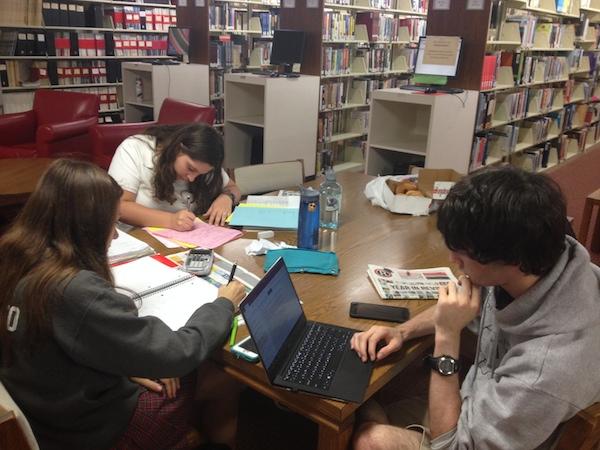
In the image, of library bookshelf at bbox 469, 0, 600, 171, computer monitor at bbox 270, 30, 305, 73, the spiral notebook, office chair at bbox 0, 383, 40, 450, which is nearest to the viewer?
office chair at bbox 0, 383, 40, 450

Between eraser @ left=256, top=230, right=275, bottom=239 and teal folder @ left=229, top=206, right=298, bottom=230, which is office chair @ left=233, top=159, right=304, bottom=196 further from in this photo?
eraser @ left=256, top=230, right=275, bottom=239

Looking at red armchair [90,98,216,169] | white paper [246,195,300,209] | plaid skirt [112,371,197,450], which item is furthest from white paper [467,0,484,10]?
plaid skirt [112,371,197,450]

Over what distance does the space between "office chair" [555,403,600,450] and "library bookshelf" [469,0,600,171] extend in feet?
10.5

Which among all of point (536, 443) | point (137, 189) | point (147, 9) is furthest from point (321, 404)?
point (147, 9)

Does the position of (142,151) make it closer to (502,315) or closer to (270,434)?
(270,434)

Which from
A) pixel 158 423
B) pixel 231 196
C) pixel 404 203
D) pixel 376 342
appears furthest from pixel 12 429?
pixel 404 203

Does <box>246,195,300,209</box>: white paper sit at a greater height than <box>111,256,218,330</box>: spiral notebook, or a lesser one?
greater

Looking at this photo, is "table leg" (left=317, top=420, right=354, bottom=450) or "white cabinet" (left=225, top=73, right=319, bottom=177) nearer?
"table leg" (left=317, top=420, right=354, bottom=450)

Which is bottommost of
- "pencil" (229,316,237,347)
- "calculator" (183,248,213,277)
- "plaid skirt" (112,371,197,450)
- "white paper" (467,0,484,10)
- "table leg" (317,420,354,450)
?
"plaid skirt" (112,371,197,450)

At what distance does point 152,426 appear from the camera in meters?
1.30

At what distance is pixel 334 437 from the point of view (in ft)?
3.55

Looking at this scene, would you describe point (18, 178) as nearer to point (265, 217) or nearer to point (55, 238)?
point (265, 217)

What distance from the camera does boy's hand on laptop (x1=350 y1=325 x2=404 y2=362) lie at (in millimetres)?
1210

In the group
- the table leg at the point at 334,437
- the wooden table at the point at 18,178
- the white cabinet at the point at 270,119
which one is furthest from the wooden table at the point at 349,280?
the white cabinet at the point at 270,119
